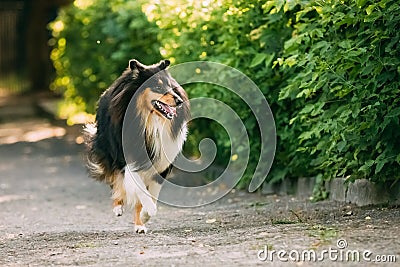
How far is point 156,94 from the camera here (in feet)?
22.6

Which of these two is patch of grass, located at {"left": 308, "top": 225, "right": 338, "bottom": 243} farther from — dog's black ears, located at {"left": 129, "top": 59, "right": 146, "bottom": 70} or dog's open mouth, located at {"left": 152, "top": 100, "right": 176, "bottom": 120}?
dog's black ears, located at {"left": 129, "top": 59, "right": 146, "bottom": 70}

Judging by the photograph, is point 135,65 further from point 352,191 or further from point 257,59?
point 352,191

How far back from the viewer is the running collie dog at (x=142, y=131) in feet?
22.8

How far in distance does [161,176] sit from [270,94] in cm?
206

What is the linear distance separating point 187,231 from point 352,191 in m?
1.68

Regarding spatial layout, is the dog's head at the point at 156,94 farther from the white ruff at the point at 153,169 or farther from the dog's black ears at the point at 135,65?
the white ruff at the point at 153,169

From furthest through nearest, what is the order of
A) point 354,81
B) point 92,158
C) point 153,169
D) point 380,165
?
point 92,158, point 153,169, point 354,81, point 380,165

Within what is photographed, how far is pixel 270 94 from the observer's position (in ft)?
29.4

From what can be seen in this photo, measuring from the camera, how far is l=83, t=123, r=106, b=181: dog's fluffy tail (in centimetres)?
780

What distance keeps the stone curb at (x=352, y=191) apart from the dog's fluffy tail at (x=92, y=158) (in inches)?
81.9

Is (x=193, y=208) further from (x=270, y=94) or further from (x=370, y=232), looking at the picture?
(x=370, y=232)

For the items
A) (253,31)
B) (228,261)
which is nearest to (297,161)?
(253,31)

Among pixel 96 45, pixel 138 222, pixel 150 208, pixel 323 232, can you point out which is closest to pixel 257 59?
pixel 150 208

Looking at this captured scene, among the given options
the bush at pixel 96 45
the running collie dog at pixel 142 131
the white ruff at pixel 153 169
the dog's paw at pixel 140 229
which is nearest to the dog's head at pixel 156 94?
the running collie dog at pixel 142 131
